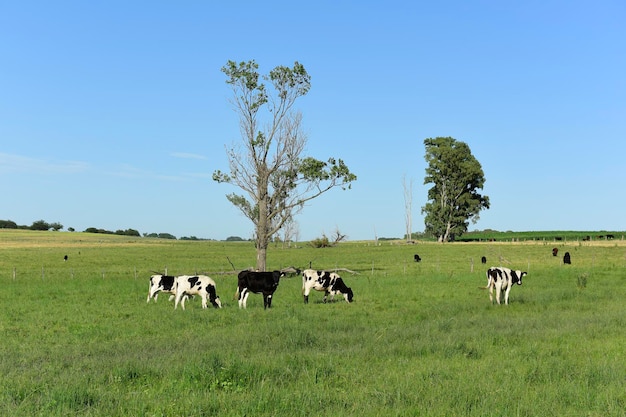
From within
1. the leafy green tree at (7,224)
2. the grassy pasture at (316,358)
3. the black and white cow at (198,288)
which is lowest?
the grassy pasture at (316,358)

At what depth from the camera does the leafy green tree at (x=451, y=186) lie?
83375mm

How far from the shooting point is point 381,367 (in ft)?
30.2

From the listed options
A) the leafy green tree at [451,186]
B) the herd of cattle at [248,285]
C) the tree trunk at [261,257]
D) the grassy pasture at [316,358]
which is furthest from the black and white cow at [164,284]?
the leafy green tree at [451,186]

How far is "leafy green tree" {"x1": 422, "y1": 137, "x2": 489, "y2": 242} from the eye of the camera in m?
83.4

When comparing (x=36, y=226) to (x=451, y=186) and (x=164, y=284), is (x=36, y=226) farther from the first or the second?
(x=164, y=284)

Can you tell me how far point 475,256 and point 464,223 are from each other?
2867 centimetres

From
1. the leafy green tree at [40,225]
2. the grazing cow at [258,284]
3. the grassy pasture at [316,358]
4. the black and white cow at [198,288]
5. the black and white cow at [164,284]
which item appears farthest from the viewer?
the leafy green tree at [40,225]

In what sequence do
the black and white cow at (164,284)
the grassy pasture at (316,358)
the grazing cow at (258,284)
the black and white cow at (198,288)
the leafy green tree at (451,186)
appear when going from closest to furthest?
the grassy pasture at (316,358) < the black and white cow at (198,288) < the grazing cow at (258,284) < the black and white cow at (164,284) < the leafy green tree at (451,186)

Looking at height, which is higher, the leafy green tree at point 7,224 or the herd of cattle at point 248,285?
the leafy green tree at point 7,224

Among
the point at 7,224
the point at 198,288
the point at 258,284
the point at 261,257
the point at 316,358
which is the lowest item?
the point at 316,358

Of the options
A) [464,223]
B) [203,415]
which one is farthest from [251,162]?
[464,223]

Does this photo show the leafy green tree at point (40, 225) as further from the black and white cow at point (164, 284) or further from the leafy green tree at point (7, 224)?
the black and white cow at point (164, 284)

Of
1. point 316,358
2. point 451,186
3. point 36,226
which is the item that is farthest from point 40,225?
point 316,358

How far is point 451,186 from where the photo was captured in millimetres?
84500
